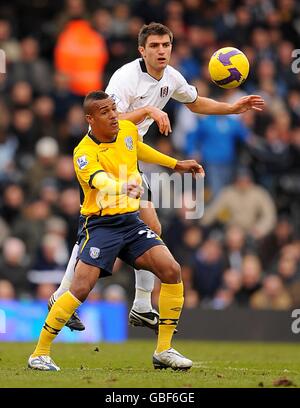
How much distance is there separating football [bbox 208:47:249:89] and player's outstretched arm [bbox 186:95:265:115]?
209mm

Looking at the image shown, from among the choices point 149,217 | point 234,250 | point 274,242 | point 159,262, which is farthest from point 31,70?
point 159,262

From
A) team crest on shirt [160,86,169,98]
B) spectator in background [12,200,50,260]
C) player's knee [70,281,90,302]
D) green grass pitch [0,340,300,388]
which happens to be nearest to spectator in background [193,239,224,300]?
green grass pitch [0,340,300,388]

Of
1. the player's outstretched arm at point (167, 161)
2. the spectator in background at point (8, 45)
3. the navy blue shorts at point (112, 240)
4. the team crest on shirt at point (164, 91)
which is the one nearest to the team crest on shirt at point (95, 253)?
the navy blue shorts at point (112, 240)

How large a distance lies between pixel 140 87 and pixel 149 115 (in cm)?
73

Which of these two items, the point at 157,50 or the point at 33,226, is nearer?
the point at 157,50

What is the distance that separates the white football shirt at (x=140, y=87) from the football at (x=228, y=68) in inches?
19.8

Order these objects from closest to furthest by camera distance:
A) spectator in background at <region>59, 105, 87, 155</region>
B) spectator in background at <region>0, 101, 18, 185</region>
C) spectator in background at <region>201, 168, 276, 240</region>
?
spectator in background at <region>0, 101, 18, 185</region> → spectator in background at <region>201, 168, 276, 240</region> → spectator in background at <region>59, 105, 87, 155</region>

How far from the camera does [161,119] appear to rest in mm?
10469

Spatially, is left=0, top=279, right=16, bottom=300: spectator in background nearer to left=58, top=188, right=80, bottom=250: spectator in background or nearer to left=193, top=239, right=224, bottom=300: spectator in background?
left=58, top=188, right=80, bottom=250: spectator in background

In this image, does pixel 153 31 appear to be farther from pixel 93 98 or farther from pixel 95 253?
pixel 95 253

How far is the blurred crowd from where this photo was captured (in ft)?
58.5

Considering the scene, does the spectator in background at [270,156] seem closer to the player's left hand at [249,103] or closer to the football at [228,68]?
the player's left hand at [249,103]

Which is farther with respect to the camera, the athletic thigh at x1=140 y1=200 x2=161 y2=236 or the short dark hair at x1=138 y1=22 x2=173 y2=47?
the athletic thigh at x1=140 y1=200 x2=161 y2=236
